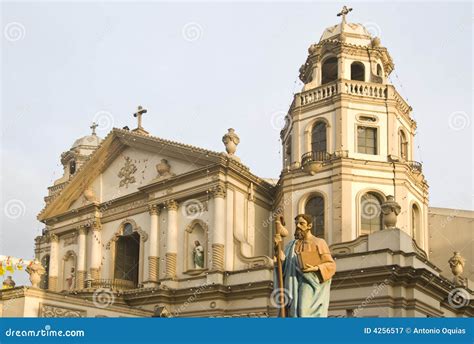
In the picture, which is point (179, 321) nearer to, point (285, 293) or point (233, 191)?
point (285, 293)

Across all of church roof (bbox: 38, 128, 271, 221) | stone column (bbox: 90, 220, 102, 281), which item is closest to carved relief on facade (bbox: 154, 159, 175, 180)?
church roof (bbox: 38, 128, 271, 221)

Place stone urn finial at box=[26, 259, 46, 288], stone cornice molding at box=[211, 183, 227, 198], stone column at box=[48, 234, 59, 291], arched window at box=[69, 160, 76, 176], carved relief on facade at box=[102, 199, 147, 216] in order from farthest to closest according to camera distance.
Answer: arched window at box=[69, 160, 76, 176]
stone column at box=[48, 234, 59, 291]
carved relief on facade at box=[102, 199, 147, 216]
stone cornice molding at box=[211, 183, 227, 198]
stone urn finial at box=[26, 259, 46, 288]

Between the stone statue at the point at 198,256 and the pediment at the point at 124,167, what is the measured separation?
11.0ft

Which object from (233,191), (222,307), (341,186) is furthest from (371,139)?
(222,307)

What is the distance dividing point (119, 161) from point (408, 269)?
15.8 meters

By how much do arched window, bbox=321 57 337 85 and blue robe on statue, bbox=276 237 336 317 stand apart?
23530 mm

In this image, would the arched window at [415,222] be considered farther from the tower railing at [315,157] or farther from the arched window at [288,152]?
the arched window at [288,152]

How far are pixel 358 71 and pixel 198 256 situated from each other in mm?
10958

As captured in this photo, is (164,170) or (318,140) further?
(164,170)

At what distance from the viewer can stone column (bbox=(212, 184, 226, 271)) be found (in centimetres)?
2905

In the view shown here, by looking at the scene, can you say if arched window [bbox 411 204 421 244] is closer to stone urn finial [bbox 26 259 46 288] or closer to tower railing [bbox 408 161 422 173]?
tower railing [bbox 408 161 422 173]

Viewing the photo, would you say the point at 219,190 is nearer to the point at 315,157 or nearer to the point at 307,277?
the point at 315,157

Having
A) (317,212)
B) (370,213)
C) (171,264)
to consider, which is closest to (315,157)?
(317,212)

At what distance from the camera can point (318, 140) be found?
31484 millimetres
